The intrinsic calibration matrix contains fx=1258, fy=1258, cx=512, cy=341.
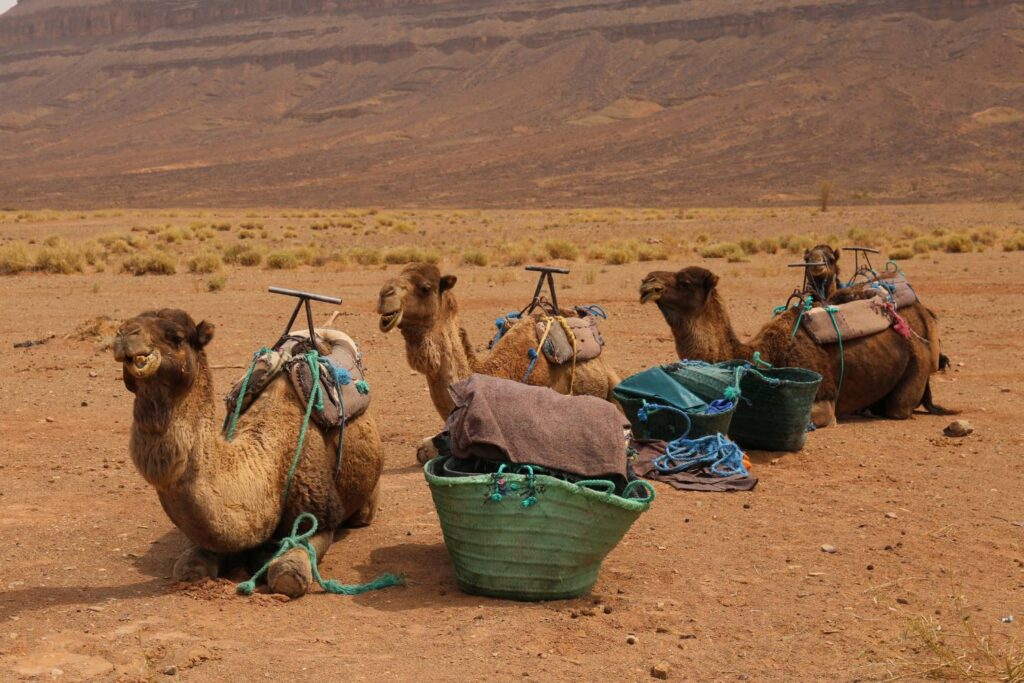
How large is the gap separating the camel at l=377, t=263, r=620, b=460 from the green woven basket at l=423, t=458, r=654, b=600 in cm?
217

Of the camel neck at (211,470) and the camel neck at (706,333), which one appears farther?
the camel neck at (706,333)

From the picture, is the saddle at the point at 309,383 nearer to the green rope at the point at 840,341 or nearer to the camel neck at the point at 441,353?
the camel neck at the point at 441,353

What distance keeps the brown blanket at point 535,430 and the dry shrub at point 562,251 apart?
22814 mm

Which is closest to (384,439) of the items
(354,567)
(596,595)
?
(354,567)

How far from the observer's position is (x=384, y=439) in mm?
10430

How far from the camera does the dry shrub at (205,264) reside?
25.1 meters

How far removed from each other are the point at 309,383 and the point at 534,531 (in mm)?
1668

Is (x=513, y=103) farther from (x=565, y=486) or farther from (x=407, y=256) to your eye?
(x=565, y=486)

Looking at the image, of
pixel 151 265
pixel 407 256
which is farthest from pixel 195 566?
pixel 407 256

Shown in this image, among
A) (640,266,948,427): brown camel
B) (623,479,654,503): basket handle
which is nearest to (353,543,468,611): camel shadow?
(623,479,654,503): basket handle

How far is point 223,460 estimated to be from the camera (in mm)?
5965

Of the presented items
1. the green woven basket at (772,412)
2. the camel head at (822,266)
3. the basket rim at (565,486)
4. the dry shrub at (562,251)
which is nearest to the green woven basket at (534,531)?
the basket rim at (565,486)

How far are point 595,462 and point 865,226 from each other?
41516 mm

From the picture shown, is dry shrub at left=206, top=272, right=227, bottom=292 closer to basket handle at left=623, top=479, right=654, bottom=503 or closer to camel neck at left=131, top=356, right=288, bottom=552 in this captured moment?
camel neck at left=131, top=356, right=288, bottom=552
